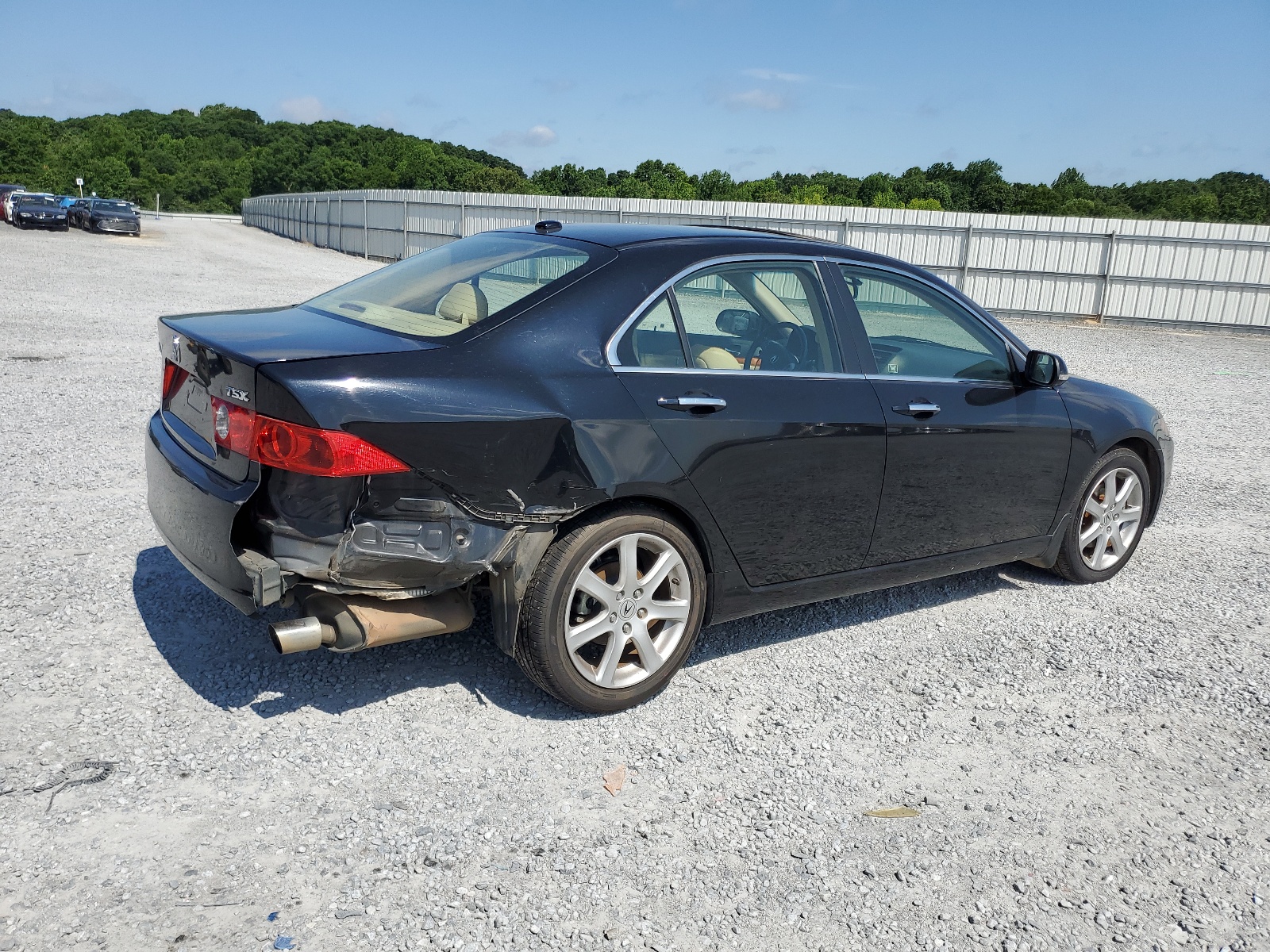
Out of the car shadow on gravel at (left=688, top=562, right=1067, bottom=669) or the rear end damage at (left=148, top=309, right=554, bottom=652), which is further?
the car shadow on gravel at (left=688, top=562, right=1067, bottom=669)

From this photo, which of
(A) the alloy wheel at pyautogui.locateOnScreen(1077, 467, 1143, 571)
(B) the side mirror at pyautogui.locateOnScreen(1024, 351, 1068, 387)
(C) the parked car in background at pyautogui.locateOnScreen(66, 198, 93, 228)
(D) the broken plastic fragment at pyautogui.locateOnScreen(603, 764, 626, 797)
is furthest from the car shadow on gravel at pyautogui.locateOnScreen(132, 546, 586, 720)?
(C) the parked car in background at pyautogui.locateOnScreen(66, 198, 93, 228)

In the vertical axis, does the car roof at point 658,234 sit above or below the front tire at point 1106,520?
above

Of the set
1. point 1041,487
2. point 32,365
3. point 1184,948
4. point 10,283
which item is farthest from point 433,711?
point 10,283

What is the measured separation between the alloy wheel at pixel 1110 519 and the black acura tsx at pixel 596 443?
1.99ft

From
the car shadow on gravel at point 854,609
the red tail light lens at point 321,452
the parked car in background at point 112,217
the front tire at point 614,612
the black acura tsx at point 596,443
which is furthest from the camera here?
the parked car in background at point 112,217

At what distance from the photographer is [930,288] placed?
Result: 14.9 ft

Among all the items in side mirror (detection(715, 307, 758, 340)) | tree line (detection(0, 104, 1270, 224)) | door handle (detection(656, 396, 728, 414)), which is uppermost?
tree line (detection(0, 104, 1270, 224))

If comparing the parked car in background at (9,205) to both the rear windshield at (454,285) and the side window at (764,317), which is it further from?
the side window at (764,317)

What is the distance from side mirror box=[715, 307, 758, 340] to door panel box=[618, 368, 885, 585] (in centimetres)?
28

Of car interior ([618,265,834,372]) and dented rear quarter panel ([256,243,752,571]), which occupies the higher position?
car interior ([618,265,834,372])

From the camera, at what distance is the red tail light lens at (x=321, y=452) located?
299 centimetres

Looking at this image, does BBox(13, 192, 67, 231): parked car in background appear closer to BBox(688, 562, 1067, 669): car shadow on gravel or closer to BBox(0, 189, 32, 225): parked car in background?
BBox(0, 189, 32, 225): parked car in background

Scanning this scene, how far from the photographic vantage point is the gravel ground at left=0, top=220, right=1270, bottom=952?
262cm

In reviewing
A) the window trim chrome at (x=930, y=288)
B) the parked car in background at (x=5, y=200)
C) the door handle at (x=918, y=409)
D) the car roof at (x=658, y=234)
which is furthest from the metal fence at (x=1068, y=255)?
the parked car in background at (x=5, y=200)
